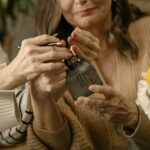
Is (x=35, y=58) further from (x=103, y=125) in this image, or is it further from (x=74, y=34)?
(x=103, y=125)

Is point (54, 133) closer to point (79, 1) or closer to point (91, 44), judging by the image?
point (91, 44)

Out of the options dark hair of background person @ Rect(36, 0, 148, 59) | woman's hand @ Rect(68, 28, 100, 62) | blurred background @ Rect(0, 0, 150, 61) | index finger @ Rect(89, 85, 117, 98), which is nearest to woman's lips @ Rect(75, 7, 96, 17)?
dark hair of background person @ Rect(36, 0, 148, 59)

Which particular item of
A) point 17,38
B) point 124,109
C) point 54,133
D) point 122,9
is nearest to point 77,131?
point 54,133

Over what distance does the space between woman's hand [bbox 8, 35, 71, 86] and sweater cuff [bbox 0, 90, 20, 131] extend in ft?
0.15

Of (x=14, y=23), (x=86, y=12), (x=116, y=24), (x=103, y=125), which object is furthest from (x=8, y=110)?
(x=14, y=23)

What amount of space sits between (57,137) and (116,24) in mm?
505

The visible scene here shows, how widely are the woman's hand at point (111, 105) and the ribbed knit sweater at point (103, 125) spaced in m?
0.03

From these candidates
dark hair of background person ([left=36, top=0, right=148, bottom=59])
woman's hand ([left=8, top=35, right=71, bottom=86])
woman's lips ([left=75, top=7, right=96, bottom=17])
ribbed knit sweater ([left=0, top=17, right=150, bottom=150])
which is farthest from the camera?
dark hair of background person ([left=36, top=0, right=148, bottom=59])

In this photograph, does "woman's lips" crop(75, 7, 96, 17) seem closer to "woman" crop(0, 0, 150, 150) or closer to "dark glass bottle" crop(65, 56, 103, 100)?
"woman" crop(0, 0, 150, 150)

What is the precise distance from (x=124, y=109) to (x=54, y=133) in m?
0.22

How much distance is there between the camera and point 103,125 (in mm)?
1195

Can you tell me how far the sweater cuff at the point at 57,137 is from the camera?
1.09 m

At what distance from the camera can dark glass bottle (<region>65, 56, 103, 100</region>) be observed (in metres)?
0.94

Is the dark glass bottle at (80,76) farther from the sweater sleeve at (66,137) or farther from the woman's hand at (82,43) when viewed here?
the sweater sleeve at (66,137)
